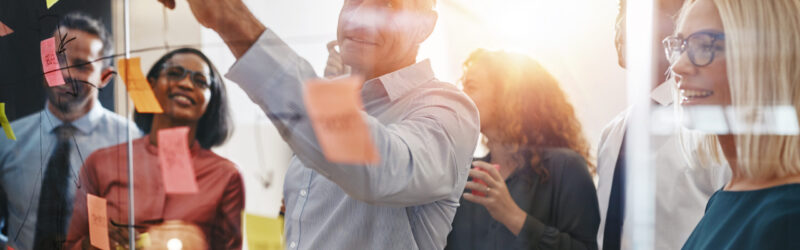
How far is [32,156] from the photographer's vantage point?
1.62 m

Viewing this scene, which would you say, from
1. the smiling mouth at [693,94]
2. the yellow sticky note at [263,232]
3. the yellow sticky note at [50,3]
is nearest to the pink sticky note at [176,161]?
the yellow sticky note at [263,232]

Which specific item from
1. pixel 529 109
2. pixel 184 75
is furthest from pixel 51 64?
pixel 529 109

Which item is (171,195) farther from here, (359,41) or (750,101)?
Answer: (750,101)

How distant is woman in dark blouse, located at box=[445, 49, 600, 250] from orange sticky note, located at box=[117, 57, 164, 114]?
63 cm

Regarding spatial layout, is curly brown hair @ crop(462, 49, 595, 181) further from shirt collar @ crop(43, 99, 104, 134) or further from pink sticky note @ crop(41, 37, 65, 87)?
pink sticky note @ crop(41, 37, 65, 87)

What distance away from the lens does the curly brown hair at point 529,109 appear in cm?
100

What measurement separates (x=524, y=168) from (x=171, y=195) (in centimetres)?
68

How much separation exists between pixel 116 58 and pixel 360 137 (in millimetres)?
783

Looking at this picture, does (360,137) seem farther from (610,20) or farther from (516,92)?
(610,20)

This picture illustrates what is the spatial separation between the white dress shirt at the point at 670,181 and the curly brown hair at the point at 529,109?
41 mm

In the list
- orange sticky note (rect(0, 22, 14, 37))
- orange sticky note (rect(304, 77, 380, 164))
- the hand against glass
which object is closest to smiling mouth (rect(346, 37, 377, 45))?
orange sticky note (rect(304, 77, 380, 164))

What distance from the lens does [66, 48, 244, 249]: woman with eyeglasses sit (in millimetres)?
1154

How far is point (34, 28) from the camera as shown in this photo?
1576 mm

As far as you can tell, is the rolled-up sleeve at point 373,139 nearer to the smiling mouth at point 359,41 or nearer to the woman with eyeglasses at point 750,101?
the smiling mouth at point 359,41
